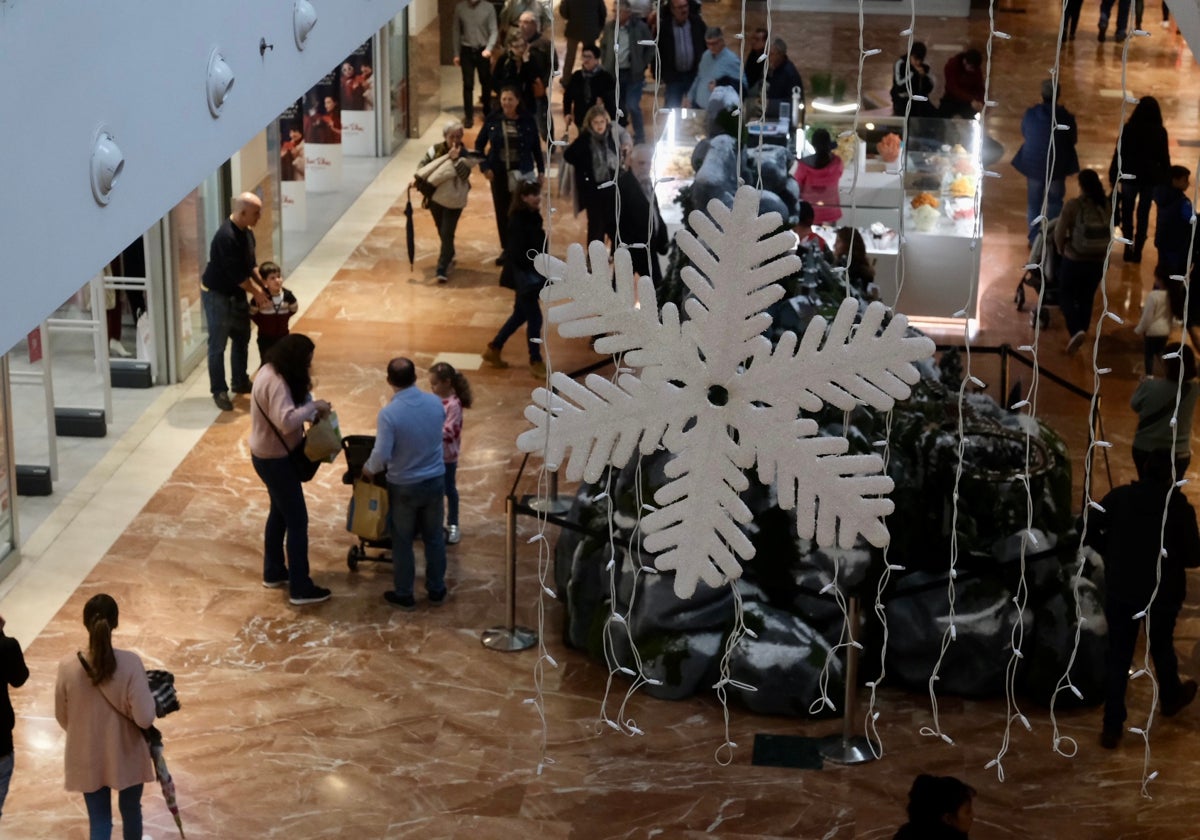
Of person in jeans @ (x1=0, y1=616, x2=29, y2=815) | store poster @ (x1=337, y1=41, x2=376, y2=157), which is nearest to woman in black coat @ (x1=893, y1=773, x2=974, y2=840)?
person in jeans @ (x1=0, y1=616, x2=29, y2=815)

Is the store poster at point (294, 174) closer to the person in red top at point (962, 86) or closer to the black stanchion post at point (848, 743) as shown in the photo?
the person in red top at point (962, 86)

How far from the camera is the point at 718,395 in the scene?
3557 mm

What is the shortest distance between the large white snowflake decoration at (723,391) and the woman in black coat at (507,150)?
32.8ft

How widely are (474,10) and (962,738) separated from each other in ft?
42.1

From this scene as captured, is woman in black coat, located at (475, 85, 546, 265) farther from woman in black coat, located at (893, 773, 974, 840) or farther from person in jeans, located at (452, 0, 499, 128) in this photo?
woman in black coat, located at (893, 773, 974, 840)

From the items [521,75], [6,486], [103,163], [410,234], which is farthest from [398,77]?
[103,163]

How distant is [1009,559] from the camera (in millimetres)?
7527

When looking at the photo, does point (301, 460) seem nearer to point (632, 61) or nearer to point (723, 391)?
point (723, 391)

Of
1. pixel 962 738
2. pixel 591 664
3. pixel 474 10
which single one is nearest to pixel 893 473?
pixel 962 738

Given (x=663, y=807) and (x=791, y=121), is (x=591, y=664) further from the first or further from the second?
(x=791, y=121)

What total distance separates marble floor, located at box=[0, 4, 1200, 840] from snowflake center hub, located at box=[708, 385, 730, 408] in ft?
11.3

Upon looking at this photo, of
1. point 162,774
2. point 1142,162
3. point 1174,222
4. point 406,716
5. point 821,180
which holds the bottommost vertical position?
point 406,716

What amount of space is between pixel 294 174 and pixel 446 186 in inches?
65.6

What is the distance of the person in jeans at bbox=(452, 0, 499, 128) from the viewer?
60.7 ft
